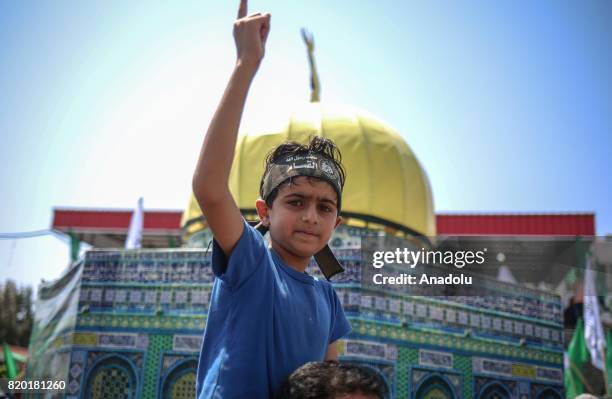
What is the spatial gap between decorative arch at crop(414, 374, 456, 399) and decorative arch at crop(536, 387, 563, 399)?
0.98 meters

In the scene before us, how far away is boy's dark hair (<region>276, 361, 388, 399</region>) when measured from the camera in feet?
4.14

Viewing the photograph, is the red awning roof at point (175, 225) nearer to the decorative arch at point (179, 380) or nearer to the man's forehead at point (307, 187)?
the decorative arch at point (179, 380)

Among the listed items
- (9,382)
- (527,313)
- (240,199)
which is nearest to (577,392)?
(527,313)

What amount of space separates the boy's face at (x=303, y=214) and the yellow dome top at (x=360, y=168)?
567cm

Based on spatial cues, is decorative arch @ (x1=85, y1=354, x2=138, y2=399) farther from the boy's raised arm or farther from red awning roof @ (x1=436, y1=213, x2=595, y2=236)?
red awning roof @ (x1=436, y1=213, x2=595, y2=236)

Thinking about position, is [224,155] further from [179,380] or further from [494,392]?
[494,392]

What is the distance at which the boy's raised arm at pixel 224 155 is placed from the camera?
1.25 metres

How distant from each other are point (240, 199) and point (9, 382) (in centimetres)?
337

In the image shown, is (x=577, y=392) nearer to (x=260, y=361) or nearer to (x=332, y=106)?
(x=332, y=106)

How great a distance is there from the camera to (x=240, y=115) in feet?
4.17

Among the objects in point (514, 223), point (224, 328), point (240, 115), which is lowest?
point (224, 328)

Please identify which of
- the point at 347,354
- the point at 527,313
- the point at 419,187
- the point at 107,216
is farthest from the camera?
the point at 107,216

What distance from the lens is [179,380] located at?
6.11 metres

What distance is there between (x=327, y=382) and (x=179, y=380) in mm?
5258
